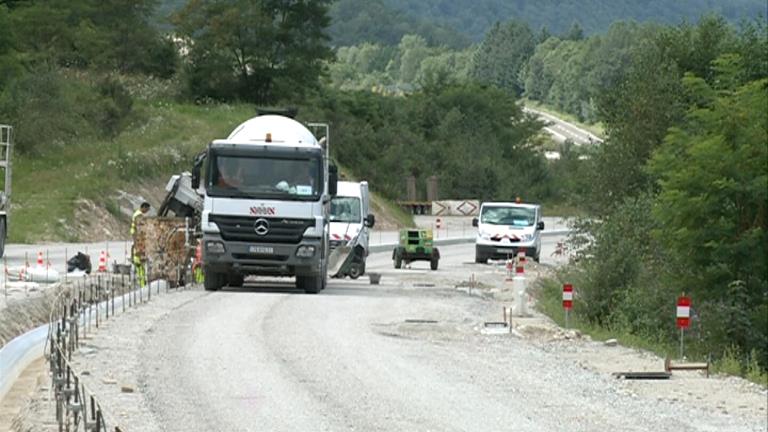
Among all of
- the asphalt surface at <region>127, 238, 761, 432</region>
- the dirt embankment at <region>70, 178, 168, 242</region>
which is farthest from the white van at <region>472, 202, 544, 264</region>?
the asphalt surface at <region>127, 238, 761, 432</region>

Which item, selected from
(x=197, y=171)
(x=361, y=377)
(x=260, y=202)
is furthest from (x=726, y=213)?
(x=361, y=377)

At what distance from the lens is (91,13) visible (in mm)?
104062

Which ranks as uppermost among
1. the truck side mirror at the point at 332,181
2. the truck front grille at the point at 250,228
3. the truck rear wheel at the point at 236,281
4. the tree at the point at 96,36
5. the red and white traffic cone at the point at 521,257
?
the tree at the point at 96,36

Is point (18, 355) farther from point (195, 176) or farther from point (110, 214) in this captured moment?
point (110, 214)

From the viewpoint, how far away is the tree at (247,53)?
9675cm

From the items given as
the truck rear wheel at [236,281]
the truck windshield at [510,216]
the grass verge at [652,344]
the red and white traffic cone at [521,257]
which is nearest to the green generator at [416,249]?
the red and white traffic cone at [521,257]

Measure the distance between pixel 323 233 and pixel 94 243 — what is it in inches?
1004

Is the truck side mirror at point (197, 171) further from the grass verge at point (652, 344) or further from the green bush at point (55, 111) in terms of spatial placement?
the green bush at point (55, 111)

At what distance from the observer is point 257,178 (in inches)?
1390

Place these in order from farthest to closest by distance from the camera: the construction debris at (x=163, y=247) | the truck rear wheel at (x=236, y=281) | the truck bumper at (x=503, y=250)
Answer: the truck bumper at (x=503, y=250) < the truck rear wheel at (x=236, y=281) < the construction debris at (x=163, y=247)

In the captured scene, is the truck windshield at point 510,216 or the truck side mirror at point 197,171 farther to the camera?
the truck windshield at point 510,216

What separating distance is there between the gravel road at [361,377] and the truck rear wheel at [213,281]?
148 inches

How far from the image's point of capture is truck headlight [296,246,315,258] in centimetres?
3556

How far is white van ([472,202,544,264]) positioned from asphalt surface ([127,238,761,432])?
2450cm
